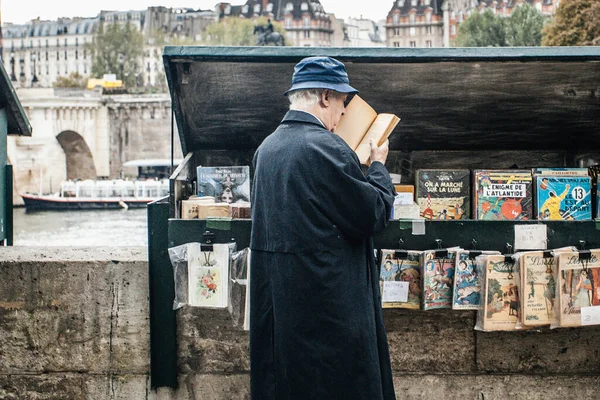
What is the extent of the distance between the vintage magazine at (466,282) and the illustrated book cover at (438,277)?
0.10 feet

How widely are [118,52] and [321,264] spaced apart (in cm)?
7478

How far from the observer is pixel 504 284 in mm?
3730

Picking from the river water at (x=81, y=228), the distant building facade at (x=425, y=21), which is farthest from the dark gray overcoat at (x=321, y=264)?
the distant building facade at (x=425, y=21)

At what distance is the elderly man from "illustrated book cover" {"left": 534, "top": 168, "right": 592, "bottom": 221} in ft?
4.58

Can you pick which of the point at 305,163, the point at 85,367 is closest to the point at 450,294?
the point at 305,163

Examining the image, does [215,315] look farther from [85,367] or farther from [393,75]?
[393,75]

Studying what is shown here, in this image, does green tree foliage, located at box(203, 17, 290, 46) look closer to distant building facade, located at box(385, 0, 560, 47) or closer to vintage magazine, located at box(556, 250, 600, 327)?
distant building facade, located at box(385, 0, 560, 47)

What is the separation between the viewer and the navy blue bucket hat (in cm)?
297

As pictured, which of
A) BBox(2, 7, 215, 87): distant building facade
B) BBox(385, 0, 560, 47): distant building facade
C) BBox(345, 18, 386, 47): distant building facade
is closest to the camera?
BBox(385, 0, 560, 47): distant building facade

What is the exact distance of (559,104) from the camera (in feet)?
14.1

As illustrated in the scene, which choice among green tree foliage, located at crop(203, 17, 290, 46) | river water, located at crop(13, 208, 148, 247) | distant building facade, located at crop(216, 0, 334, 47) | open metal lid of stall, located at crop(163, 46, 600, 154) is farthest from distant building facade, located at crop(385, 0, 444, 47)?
open metal lid of stall, located at crop(163, 46, 600, 154)

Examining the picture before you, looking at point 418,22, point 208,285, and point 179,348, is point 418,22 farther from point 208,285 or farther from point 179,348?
point 208,285

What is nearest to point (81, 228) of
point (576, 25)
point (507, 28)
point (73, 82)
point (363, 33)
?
point (576, 25)

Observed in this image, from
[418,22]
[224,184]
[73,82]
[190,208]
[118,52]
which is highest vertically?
[418,22]
